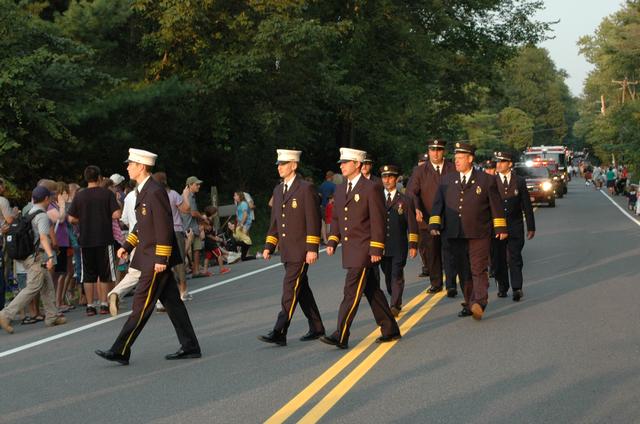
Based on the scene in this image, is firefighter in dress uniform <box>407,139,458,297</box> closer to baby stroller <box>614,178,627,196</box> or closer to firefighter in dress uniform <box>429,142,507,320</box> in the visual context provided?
firefighter in dress uniform <box>429,142,507,320</box>

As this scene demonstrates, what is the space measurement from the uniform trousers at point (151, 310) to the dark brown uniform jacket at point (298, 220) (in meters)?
1.12

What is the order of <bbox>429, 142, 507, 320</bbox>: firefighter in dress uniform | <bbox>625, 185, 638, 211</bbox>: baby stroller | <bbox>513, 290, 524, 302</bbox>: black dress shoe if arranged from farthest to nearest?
<bbox>625, 185, 638, 211</bbox>: baby stroller → <bbox>513, 290, 524, 302</bbox>: black dress shoe → <bbox>429, 142, 507, 320</bbox>: firefighter in dress uniform

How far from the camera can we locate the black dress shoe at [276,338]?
985 cm

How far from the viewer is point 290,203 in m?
9.99

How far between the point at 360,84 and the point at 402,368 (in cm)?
3156

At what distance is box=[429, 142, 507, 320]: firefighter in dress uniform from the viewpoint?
1137 cm

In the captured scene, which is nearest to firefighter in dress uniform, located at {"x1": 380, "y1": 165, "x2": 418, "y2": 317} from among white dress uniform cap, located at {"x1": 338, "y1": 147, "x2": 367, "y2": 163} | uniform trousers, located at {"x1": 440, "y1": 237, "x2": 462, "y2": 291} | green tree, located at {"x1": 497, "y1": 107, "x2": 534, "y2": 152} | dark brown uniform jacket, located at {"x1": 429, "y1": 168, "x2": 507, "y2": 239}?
uniform trousers, located at {"x1": 440, "y1": 237, "x2": 462, "y2": 291}

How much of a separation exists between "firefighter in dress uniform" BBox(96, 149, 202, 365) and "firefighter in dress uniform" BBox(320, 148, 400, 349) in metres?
1.32

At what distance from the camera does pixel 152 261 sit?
30.2ft

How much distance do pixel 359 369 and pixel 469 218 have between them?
335 centimetres

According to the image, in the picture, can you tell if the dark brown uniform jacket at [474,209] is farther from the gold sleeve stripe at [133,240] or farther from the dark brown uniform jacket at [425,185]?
the gold sleeve stripe at [133,240]

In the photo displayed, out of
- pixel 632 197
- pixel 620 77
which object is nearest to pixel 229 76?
pixel 632 197

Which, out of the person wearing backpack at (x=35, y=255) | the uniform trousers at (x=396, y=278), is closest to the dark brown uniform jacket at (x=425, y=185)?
the uniform trousers at (x=396, y=278)

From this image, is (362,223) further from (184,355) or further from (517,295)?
(517,295)
